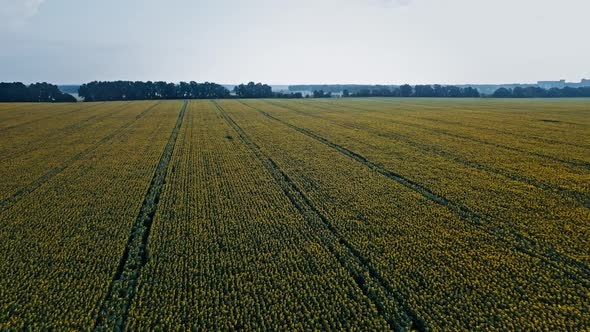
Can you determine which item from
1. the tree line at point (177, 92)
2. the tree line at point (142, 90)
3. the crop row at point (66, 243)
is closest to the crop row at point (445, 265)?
the crop row at point (66, 243)

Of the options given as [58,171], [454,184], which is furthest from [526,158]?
[58,171]

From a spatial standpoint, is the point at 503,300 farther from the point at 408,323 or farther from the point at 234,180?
the point at 234,180

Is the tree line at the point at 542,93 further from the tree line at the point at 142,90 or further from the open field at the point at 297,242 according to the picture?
the open field at the point at 297,242

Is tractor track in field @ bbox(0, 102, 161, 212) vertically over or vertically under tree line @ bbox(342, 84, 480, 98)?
under

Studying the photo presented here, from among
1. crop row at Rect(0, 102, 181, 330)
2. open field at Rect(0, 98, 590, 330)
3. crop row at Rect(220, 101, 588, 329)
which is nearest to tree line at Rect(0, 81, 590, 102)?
open field at Rect(0, 98, 590, 330)

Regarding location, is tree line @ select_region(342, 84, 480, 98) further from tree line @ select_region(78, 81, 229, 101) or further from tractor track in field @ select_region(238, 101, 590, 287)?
tractor track in field @ select_region(238, 101, 590, 287)
